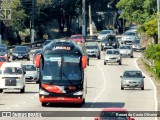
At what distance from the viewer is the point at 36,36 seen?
133 meters

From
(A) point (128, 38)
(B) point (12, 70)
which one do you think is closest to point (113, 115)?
(B) point (12, 70)

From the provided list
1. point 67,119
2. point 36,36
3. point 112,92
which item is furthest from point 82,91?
point 36,36

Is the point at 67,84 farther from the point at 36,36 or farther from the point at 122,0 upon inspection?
the point at 36,36

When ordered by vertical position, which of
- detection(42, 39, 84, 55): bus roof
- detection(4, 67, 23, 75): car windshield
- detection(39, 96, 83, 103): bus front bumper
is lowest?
detection(4, 67, 23, 75): car windshield

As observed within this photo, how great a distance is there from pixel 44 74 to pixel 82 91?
2.04m

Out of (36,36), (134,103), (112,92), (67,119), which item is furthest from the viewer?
(36,36)

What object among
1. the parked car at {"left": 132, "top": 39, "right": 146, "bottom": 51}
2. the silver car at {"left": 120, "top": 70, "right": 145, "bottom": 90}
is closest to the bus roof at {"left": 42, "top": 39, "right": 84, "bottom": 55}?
the silver car at {"left": 120, "top": 70, "right": 145, "bottom": 90}

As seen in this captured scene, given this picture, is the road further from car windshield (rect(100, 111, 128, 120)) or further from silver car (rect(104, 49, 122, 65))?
silver car (rect(104, 49, 122, 65))

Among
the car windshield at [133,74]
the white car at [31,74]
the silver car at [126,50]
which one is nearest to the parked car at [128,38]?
the silver car at [126,50]

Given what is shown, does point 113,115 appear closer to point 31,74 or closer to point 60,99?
point 60,99

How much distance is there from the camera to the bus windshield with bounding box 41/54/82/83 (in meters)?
44.8

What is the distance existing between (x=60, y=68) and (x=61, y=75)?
356 mm

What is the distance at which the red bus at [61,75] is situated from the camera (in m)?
44.6

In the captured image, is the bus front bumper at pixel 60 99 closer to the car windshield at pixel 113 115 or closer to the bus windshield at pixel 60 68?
the bus windshield at pixel 60 68
